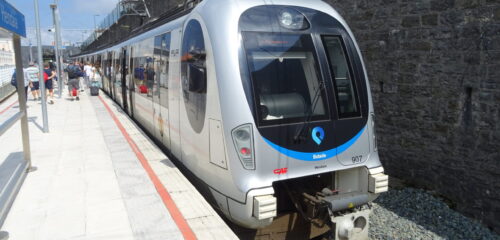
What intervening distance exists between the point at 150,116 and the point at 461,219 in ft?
19.6

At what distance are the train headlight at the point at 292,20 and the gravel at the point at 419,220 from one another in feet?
10.6

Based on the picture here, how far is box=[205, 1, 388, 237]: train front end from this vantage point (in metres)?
3.91

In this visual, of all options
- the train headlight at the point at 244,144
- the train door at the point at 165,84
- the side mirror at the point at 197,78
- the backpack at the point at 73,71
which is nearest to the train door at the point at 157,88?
the train door at the point at 165,84

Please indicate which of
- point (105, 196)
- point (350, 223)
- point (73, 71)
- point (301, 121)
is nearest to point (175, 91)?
point (105, 196)

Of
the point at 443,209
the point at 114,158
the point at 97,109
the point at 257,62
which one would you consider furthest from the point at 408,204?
the point at 97,109

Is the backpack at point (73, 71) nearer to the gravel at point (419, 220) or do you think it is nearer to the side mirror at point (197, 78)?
the side mirror at point (197, 78)

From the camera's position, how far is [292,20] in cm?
440

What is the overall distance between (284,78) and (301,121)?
52 centimetres

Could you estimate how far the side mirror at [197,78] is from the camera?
173 inches

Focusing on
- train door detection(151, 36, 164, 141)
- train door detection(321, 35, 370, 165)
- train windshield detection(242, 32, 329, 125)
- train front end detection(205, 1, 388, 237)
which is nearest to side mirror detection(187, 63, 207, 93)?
train front end detection(205, 1, 388, 237)

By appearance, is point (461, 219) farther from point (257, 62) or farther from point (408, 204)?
point (257, 62)

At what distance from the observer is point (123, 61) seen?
11938 mm

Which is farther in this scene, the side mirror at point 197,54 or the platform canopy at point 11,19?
the side mirror at point 197,54

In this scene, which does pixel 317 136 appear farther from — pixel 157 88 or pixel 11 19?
pixel 11 19
